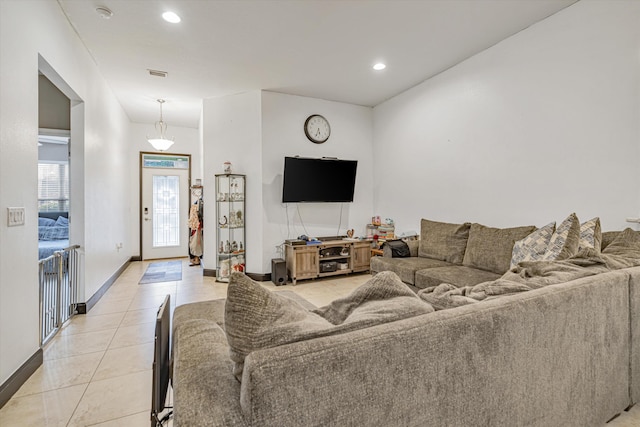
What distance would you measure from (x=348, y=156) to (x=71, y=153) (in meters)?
3.91

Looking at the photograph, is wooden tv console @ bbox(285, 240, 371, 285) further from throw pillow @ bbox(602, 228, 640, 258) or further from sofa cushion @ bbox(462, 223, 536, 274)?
throw pillow @ bbox(602, 228, 640, 258)

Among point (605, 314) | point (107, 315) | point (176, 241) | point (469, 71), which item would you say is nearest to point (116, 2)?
point (107, 315)

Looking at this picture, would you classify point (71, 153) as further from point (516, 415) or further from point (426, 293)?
point (516, 415)

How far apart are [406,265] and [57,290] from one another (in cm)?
360

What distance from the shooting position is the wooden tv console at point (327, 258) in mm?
4586

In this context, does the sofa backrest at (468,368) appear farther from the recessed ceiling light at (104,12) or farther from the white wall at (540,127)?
the recessed ceiling light at (104,12)

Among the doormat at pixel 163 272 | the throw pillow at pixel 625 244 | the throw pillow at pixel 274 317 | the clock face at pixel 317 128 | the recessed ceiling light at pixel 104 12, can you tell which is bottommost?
the doormat at pixel 163 272

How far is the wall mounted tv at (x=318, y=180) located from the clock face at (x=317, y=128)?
390 mm

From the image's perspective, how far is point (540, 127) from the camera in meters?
3.04

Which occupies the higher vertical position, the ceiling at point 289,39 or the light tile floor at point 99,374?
the ceiling at point 289,39

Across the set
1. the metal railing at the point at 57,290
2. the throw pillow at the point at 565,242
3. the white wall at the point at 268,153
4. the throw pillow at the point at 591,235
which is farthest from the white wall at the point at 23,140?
the throw pillow at the point at 591,235

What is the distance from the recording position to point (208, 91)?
479 centimetres

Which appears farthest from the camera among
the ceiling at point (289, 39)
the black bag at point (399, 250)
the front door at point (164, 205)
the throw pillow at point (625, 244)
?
the front door at point (164, 205)

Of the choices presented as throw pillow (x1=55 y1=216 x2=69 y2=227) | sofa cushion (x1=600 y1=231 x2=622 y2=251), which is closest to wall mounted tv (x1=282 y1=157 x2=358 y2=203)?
sofa cushion (x1=600 y1=231 x2=622 y2=251)
